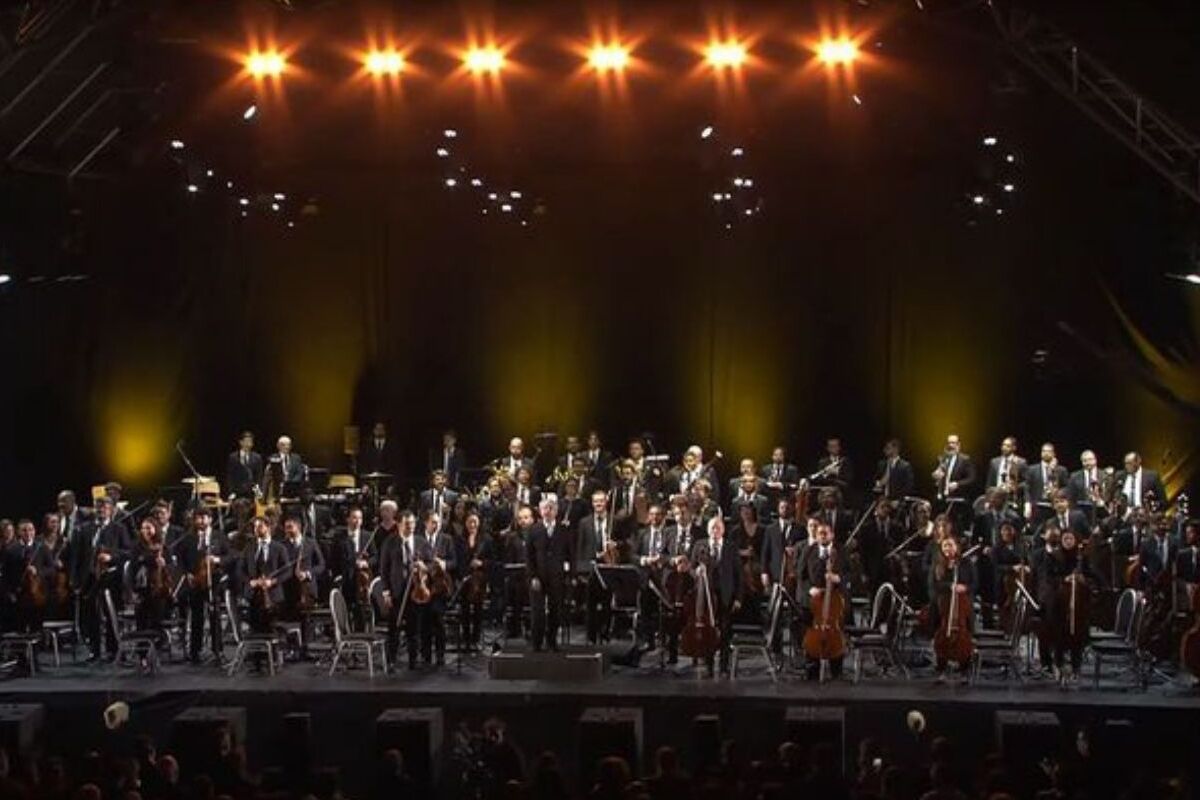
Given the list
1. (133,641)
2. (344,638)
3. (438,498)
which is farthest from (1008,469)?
(133,641)

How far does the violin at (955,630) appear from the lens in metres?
16.9

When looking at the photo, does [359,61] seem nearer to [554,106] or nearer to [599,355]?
[554,106]

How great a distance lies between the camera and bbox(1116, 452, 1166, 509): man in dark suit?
1970 centimetres

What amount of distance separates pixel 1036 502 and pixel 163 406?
481 inches

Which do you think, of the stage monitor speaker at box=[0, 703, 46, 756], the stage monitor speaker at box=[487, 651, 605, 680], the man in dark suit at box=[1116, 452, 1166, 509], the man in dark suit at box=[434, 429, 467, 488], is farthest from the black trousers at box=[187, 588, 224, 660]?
the man in dark suit at box=[1116, 452, 1166, 509]

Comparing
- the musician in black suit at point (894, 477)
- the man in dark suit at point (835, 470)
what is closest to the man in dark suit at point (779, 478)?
the man in dark suit at point (835, 470)

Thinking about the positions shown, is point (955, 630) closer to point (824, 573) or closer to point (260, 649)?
point (824, 573)

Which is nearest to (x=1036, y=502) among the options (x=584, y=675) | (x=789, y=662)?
(x=789, y=662)

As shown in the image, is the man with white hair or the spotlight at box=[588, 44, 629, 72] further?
the man with white hair

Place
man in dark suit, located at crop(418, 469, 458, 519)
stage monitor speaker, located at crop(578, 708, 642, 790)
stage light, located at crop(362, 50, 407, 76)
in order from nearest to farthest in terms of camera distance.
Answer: stage monitor speaker, located at crop(578, 708, 642, 790)
man in dark suit, located at crop(418, 469, 458, 519)
stage light, located at crop(362, 50, 407, 76)

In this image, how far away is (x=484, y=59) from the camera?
2047 cm

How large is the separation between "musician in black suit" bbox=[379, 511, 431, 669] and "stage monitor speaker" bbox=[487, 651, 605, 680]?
115cm

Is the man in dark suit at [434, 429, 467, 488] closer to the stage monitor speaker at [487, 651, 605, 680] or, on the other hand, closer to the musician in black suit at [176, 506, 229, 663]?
the musician in black suit at [176, 506, 229, 663]

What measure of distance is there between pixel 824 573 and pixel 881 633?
923mm
